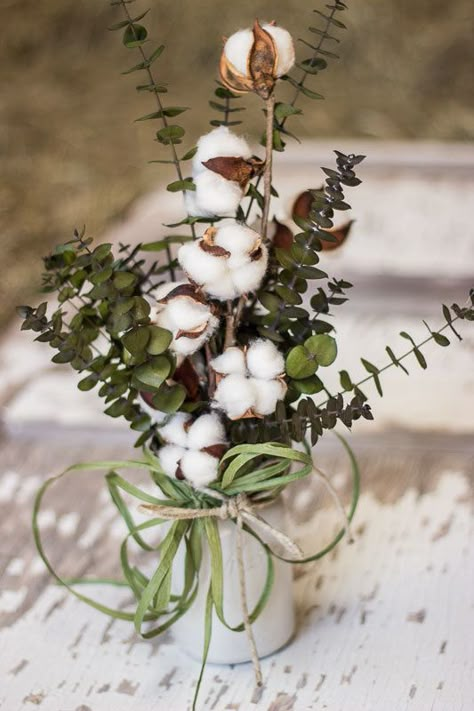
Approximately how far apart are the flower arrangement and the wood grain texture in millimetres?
35

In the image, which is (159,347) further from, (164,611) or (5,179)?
(5,179)

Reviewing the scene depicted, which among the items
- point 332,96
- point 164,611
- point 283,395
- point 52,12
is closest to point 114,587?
point 164,611

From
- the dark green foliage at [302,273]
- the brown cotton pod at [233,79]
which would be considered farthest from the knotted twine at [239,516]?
the brown cotton pod at [233,79]

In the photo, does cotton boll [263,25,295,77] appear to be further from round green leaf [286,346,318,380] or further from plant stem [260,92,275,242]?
round green leaf [286,346,318,380]

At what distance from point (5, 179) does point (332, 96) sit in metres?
0.66

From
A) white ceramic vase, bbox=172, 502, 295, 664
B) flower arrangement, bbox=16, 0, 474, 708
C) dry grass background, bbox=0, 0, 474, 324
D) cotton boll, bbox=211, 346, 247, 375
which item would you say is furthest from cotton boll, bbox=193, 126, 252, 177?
dry grass background, bbox=0, 0, 474, 324

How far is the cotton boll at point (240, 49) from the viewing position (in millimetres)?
525

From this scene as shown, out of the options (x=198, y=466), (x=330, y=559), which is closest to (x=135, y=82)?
(x=330, y=559)

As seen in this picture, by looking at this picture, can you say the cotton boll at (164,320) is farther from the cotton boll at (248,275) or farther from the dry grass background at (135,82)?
the dry grass background at (135,82)

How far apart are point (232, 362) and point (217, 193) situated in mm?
92

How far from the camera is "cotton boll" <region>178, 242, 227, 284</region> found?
523 mm

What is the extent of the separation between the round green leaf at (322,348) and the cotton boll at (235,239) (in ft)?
0.23

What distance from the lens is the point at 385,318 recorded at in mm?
1128

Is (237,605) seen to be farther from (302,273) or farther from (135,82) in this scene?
(135,82)
